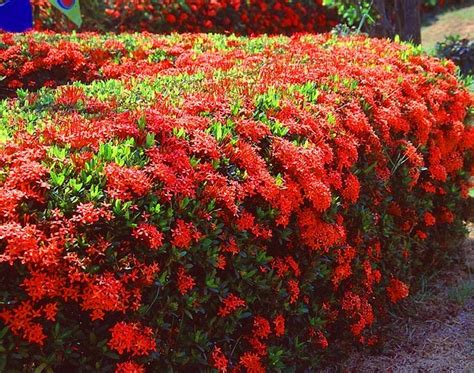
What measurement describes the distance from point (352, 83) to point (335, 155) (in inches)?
31.1

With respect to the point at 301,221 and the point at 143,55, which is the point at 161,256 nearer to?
the point at 301,221

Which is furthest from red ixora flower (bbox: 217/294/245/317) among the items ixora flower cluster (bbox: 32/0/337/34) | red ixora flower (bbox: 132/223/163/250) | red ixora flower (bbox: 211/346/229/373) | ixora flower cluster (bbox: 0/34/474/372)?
ixora flower cluster (bbox: 32/0/337/34)

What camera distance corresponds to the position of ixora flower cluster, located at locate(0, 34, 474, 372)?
7.34 feet

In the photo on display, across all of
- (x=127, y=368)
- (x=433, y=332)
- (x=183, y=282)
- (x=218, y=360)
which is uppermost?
(x=183, y=282)

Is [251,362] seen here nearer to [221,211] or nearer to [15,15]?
[221,211]

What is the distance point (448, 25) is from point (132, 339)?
43.2 feet

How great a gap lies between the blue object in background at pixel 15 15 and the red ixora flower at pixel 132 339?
19.3ft

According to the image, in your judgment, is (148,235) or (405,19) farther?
(405,19)

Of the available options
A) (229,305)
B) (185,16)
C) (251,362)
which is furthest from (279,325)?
(185,16)

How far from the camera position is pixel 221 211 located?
2.69 metres

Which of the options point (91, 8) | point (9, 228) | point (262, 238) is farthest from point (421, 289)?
point (91, 8)

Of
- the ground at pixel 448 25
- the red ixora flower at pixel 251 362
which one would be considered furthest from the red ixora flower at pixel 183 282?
the ground at pixel 448 25

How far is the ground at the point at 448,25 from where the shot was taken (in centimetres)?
1348

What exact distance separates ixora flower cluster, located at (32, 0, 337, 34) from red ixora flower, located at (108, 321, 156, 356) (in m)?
8.37
